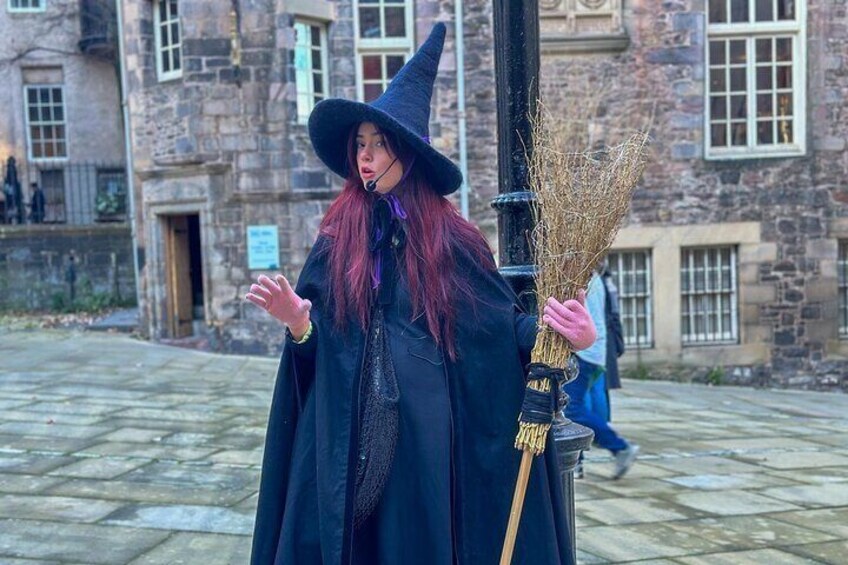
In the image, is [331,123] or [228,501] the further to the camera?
[228,501]

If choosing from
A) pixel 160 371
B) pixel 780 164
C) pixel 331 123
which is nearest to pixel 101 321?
pixel 160 371

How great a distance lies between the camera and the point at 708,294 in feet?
42.1

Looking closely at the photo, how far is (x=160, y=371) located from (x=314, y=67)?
16.4ft

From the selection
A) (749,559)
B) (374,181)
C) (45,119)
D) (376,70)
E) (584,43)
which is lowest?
(749,559)

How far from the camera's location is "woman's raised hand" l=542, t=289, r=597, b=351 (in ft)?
8.00

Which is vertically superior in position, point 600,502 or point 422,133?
point 422,133

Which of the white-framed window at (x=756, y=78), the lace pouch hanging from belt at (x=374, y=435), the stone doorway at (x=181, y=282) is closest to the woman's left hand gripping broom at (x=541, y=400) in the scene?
the lace pouch hanging from belt at (x=374, y=435)

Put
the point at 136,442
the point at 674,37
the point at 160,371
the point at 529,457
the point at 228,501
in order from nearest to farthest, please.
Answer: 1. the point at 529,457
2. the point at 228,501
3. the point at 136,442
4. the point at 160,371
5. the point at 674,37

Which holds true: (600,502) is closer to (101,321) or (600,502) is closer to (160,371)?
(160,371)

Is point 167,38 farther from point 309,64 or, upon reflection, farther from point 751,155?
point 751,155

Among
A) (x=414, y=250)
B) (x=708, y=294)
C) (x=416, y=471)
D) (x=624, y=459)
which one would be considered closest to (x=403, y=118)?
(x=414, y=250)

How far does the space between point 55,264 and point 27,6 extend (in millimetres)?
6595

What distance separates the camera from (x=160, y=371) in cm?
1040

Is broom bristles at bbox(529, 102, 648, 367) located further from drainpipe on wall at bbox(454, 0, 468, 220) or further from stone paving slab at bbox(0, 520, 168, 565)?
drainpipe on wall at bbox(454, 0, 468, 220)
